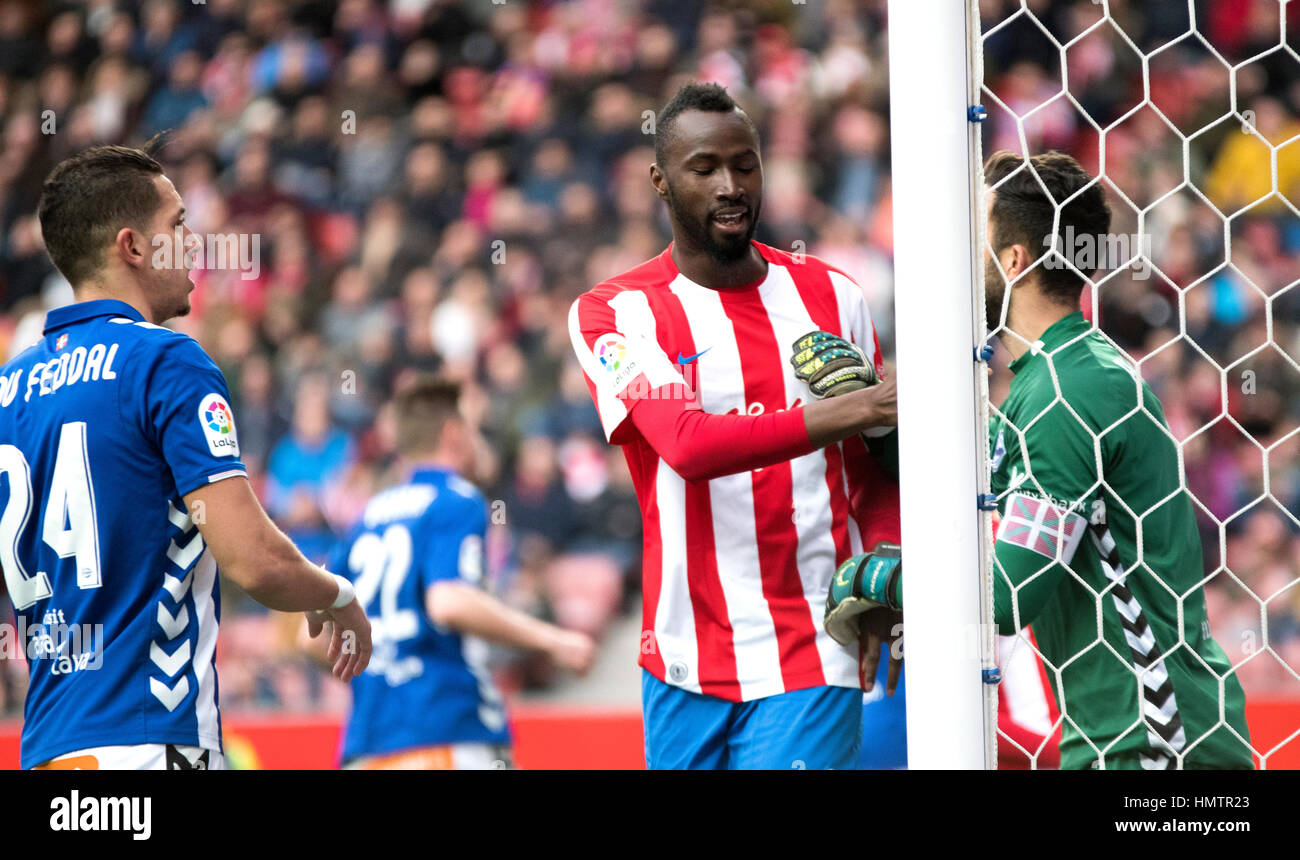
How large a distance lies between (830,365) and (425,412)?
6.36ft

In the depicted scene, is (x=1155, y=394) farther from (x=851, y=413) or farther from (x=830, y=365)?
(x=851, y=413)

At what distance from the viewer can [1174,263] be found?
548 centimetres

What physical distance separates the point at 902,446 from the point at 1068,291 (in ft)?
2.57

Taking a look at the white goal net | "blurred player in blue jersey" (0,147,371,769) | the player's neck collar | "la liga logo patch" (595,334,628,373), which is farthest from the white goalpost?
the player's neck collar

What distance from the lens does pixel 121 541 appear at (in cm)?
209

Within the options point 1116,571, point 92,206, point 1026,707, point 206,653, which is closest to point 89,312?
point 92,206

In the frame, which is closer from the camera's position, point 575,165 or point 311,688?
point 311,688

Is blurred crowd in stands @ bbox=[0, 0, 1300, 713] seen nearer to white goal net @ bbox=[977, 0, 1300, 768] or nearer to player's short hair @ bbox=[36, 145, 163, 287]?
white goal net @ bbox=[977, 0, 1300, 768]

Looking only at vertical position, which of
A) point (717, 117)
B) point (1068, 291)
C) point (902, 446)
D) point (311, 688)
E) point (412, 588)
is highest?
point (717, 117)
